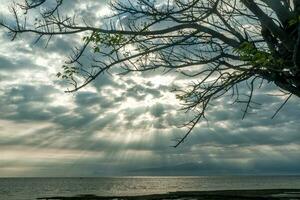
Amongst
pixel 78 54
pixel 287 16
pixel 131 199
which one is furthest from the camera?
pixel 131 199

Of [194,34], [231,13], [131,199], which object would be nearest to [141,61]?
[194,34]

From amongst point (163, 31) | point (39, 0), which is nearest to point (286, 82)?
point (163, 31)

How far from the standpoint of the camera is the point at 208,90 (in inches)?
357

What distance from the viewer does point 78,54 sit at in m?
9.05

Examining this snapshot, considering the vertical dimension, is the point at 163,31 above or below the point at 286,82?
above

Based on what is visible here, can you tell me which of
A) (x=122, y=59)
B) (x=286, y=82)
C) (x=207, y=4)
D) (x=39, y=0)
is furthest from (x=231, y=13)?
(x=39, y=0)

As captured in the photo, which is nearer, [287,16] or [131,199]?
[287,16]

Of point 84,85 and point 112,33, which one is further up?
point 112,33

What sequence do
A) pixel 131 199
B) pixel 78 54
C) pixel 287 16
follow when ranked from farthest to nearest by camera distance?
1. pixel 131 199
2. pixel 78 54
3. pixel 287 16

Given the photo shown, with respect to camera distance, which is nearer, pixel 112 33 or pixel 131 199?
pixel 112 33

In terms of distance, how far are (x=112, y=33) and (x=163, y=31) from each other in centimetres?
99

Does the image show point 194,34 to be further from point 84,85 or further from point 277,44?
point 84,85

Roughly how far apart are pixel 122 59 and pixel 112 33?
1.83 feet

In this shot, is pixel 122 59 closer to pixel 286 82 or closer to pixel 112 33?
pixel 112 33
